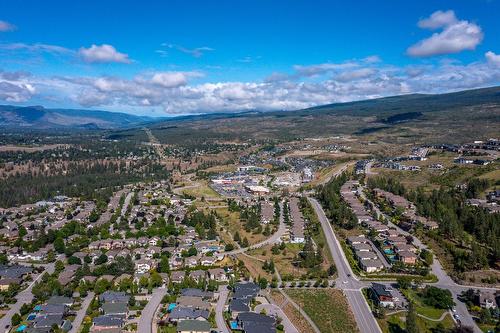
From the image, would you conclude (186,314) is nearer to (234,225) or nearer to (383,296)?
(383,296)

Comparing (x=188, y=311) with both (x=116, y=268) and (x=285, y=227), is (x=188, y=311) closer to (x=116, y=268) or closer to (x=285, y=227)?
(x=116, y=268)

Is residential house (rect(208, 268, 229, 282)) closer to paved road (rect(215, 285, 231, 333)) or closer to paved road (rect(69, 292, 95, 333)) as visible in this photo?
paved road (rect(215, 285, 231, 333))

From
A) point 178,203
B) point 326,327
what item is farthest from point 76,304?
point 178,203

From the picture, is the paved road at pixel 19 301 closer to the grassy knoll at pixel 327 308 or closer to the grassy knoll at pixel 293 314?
the grassy knoll at pixel 293 314

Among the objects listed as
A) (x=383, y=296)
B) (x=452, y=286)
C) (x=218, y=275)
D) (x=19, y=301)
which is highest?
(x=19, y=301)

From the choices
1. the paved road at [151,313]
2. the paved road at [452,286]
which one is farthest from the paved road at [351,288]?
the paved road at [151,313]

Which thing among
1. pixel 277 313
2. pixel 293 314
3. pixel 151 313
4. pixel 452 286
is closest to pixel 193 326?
pixel 151 313
